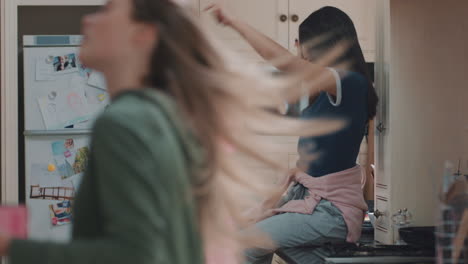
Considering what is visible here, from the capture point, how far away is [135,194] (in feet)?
2.77

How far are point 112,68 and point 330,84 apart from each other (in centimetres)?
141

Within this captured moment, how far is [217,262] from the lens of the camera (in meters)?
1.54

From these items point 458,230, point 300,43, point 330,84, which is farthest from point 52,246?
point 300,43

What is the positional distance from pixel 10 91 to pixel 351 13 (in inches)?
93.6

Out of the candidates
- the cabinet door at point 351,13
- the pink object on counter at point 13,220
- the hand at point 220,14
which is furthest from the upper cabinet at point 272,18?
the pink object on counter at point 13,220

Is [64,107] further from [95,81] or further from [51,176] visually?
[51,176]

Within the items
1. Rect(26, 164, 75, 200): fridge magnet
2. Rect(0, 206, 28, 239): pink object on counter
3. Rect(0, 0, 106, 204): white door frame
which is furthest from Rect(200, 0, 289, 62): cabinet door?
Rect(0, 206, 28, 239): pink object on counter

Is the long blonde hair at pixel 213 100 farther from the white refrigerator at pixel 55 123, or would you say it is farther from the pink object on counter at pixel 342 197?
the white refrigerator at pixel 55 123

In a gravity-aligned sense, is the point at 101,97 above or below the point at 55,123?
above

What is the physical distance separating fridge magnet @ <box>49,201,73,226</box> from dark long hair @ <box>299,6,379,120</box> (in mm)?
1828

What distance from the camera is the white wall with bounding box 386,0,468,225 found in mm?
2904

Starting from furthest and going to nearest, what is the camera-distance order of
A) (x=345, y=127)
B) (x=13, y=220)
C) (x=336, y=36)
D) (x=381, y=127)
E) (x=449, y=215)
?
1. (x=381, y=127)
2. (x=336, y=36)
3. (x=345, y=127)
4. (x=449, y=215)
5. (x=13, y=220)

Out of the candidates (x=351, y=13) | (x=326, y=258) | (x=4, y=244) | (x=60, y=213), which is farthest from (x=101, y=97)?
(x=4, y=244)

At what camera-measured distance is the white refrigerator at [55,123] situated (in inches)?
148
